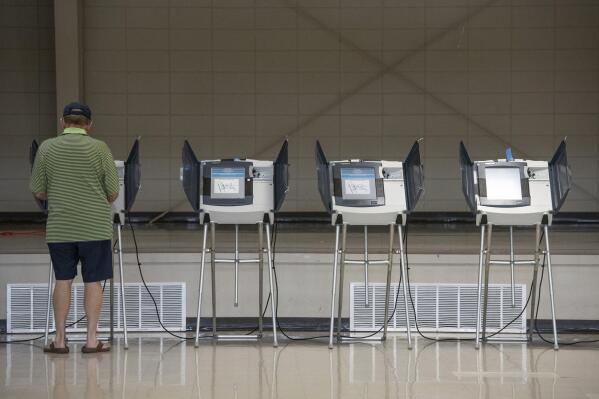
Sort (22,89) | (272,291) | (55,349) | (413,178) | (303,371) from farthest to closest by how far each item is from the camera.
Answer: (22,89) → (413,178) → (272,291) → (55,349) → (303,371)

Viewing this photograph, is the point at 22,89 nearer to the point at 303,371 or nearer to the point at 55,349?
the point at 55,349

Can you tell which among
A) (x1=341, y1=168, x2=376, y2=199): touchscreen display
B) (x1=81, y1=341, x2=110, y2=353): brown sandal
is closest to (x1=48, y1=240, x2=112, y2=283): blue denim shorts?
(x1=81, y1=341, x2=110, y2=353): brown sandal

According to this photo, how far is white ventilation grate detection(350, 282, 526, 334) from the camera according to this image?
6.52 metres

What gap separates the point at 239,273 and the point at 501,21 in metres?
6.44

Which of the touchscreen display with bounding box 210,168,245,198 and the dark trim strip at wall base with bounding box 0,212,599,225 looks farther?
the dark trim strip at wall base with bounding box 0,212,599,225

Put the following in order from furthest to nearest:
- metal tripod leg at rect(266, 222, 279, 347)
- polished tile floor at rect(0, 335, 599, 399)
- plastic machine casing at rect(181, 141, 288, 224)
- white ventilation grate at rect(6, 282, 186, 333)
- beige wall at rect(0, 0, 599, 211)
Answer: beige wall at rect(0, 0, 599, 211) < white ventilation grate at rect(6, 282, 186, 333) < plastic machine casing at rect(181, 141, 288, 224) < metal tripod leg at rect(266, 222, 279, 347) < polished tile floor at rect(0, 335, 599, 399)

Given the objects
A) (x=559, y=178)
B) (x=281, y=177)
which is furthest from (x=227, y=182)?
(x=559, y=178)

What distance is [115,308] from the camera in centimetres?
648

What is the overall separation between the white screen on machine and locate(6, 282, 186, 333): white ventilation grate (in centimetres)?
202

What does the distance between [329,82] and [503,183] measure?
5.99 m

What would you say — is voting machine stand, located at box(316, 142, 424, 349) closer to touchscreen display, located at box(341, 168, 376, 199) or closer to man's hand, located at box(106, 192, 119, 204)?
touchscreen display, located at box(341, 168, 376, 199)

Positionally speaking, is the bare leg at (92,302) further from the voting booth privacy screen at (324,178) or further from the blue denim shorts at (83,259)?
the voting booth privacy screen at (324,178)

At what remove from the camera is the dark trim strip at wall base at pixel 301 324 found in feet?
21.5

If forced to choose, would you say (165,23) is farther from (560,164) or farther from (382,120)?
(560,164)
